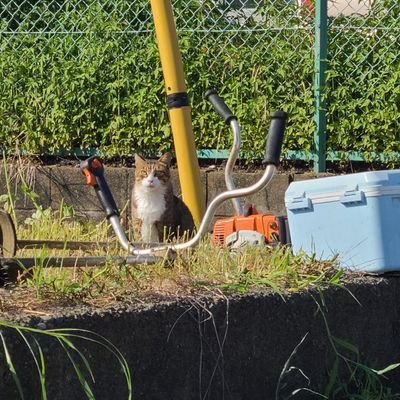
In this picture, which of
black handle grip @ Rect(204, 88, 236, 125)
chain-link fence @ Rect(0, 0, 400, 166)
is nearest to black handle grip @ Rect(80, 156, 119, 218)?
black handle grip @ Rect(204, 88, 236, 125)

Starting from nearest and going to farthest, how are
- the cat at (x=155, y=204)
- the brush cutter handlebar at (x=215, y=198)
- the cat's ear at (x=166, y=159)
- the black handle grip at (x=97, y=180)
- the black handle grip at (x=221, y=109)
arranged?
the brush cutter handlebar at (x=215, y=198) < the black handle grip at (x=97, y=180) < the black handle grip at (x=221, y=109) < the cat at (x=155, y=204) < the cat's ear at (x=166, y=159)

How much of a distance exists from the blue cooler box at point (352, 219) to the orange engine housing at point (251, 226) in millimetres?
761

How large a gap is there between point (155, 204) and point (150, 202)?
0.04 metres

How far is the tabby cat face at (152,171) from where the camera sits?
6.63m

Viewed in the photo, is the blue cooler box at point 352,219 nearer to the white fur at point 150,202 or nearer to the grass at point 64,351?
the grass at point 64,351

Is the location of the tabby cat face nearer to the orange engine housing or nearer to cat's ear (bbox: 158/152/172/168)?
cat's ear (bbox: 158/152/172/168)

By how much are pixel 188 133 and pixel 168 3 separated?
703mm

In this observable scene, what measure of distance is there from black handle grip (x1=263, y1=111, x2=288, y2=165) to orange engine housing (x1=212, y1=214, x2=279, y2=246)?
112cm

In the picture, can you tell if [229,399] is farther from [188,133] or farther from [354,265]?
[188,133]

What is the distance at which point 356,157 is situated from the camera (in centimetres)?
668

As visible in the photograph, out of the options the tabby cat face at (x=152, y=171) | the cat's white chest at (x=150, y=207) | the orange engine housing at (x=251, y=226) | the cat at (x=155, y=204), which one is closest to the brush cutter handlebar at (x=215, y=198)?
the orange engine housing at (x=251, y=226)

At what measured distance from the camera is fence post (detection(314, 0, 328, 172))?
666 cm

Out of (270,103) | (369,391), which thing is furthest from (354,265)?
(270,103)

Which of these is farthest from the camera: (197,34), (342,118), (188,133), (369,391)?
(197,34)
